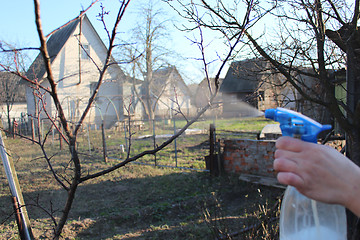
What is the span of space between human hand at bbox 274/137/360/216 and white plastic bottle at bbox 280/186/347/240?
0.47 ft

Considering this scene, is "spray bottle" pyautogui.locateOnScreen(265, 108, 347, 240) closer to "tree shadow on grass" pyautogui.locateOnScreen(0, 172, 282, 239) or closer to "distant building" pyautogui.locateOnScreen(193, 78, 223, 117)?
"distant building" pyautogui.locateOnScreen(193, 78, 223, 117)

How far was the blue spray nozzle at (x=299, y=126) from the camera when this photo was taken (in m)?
0.77

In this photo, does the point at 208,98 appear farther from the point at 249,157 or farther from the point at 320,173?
the point at 249,157

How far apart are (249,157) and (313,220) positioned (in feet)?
20.1

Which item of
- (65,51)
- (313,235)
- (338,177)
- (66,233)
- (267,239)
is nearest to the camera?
(338,177)

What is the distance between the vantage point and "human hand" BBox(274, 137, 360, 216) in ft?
2.42

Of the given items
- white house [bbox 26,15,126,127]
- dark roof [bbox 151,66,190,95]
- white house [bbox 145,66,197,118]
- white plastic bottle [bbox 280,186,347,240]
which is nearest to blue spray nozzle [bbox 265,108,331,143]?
white plastic bottle [bbox 280,186,347,240]

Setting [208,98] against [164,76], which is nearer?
[208,98]

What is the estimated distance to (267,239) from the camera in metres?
2.78

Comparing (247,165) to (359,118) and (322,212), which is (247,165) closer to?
(359,118)

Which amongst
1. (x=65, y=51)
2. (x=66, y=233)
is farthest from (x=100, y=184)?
(x=65, y=51)

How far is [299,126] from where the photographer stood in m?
0.77

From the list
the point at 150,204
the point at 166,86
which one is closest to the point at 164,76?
the point at 166,86

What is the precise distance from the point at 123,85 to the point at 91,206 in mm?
19674
